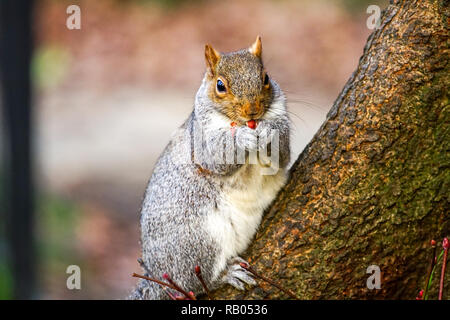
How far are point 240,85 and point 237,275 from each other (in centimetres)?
82

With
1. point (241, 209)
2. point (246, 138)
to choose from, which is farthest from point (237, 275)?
point (246, 138)

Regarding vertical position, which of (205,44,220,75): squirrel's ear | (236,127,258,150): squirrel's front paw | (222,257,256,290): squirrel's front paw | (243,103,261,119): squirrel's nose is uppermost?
(205,44,220,75): squirrel's ear

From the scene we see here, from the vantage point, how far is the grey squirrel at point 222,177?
2543 millimetres

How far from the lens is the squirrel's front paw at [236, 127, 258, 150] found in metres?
2.50

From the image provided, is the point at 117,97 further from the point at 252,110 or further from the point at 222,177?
the point at 252,110

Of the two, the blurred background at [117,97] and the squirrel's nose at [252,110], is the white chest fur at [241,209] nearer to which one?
the squirrel's nose at [252,110]

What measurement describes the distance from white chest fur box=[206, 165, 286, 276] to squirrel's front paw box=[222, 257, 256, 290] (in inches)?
2.1

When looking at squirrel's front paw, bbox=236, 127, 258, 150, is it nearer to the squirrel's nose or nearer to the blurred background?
the squirrel's nose

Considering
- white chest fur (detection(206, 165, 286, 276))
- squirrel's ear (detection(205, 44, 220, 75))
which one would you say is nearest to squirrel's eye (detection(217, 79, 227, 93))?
squirrel's ear (detection(205, 44, 220, 75))

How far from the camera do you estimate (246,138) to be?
2502mm

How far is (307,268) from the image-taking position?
2.29 metres

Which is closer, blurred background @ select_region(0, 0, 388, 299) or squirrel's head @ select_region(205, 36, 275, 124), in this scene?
squirrel's head @ select_region(205, 36, 275, 124)

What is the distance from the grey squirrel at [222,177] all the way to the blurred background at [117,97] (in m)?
1.46

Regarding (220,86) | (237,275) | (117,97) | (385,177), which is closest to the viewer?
(385,177)
